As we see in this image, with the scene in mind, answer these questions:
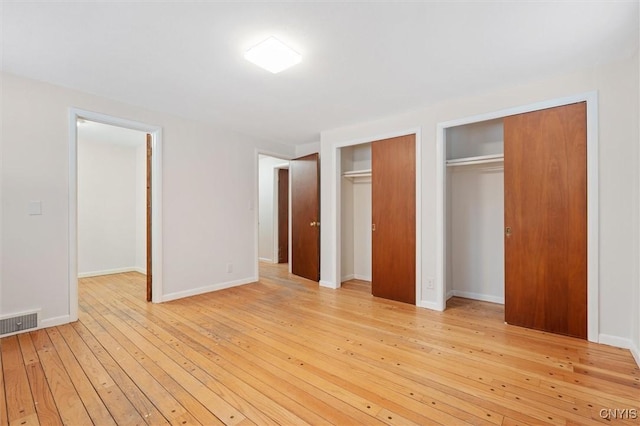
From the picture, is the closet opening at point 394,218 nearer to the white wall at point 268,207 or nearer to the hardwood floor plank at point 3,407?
the white wall at point 268,207

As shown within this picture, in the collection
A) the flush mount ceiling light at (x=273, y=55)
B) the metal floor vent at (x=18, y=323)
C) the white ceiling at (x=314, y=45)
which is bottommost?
the metal floor vent at (x=18, y=323)

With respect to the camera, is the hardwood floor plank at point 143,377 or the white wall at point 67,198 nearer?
the hardwood floor plank at point 143,377

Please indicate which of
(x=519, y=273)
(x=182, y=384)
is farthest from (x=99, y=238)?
(x=519, y=273)

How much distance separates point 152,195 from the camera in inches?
148

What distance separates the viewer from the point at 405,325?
297 centimetres

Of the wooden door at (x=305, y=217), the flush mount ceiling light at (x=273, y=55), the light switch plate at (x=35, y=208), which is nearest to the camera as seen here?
the flush mount ceiling light at (x=273, y=55)

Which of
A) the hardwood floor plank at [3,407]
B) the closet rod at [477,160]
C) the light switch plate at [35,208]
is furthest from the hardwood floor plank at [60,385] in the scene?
the closet rod at [477,160]

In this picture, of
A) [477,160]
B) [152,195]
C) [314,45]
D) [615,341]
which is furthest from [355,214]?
[615,341]

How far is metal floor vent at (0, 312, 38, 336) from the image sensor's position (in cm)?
262

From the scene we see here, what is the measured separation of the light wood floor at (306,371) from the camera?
166cm

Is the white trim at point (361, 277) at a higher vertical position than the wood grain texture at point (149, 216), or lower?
lower

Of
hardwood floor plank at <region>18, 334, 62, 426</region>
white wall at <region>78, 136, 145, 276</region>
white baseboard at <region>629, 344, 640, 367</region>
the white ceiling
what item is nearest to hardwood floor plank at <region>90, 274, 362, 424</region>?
hardwood floor plank at <region>18, 334, 62, 426</region>

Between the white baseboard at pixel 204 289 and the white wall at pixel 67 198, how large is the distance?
0.04ft

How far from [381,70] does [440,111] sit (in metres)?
1.19
